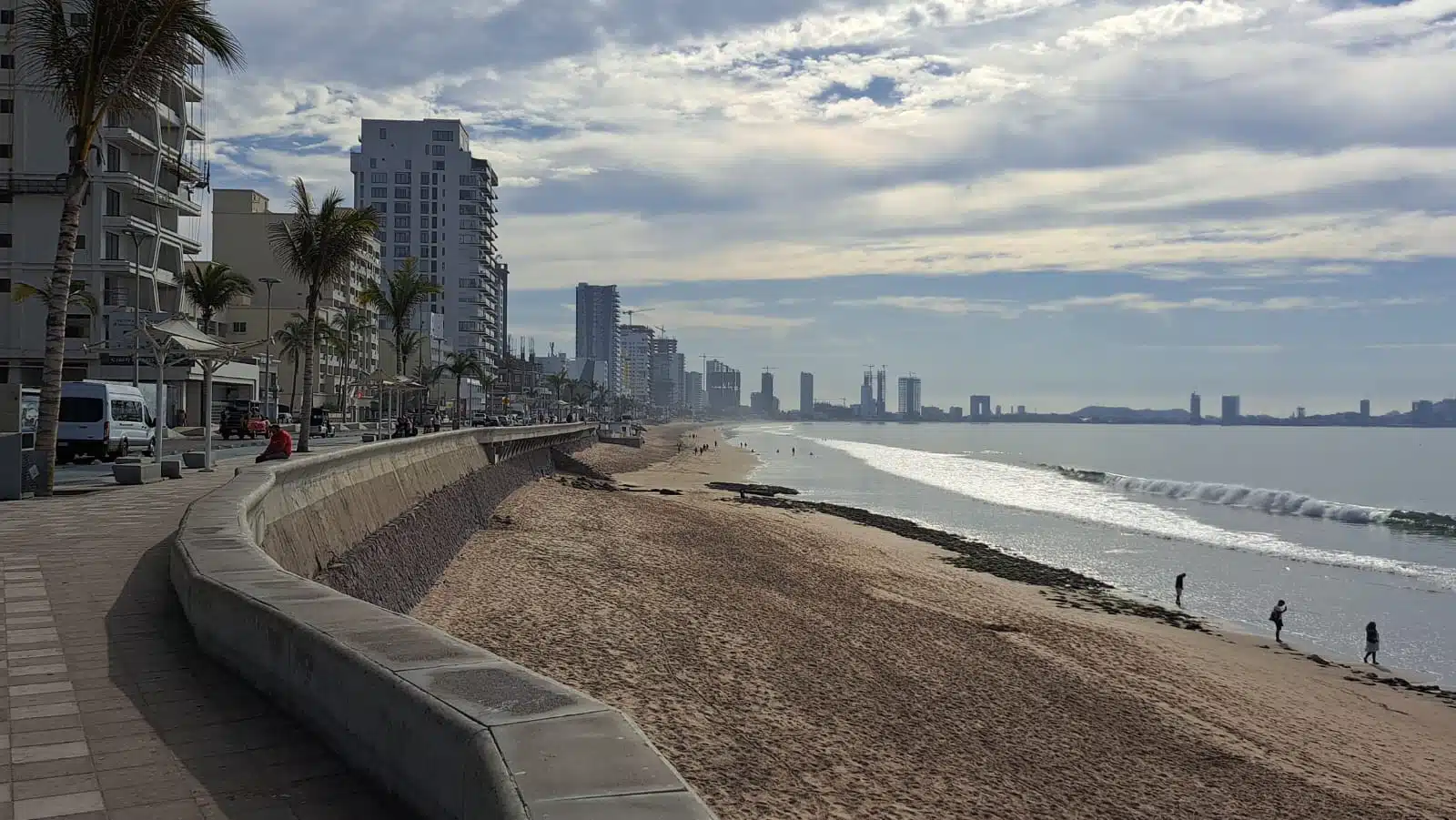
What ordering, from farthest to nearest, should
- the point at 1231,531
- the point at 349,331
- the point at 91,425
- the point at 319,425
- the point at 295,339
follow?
the point at 295,339 < the point at 349,331 < the point at 319,425 < the point at 1231,531 < the point at 91,425

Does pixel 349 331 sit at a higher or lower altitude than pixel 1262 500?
higher

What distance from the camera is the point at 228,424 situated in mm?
45125

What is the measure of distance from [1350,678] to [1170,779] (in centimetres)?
982

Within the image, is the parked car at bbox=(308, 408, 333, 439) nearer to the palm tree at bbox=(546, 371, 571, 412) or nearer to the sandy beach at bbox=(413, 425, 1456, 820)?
the sandy beach at bbox=(413, 425, 1456, 820)

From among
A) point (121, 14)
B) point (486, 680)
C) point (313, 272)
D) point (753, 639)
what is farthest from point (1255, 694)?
point (313, 272)

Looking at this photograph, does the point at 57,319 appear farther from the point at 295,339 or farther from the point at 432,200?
the point at 432,200

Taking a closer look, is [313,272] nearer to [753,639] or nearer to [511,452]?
[511,452]

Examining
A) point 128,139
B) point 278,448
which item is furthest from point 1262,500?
point 128,139

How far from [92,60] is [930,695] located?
14748 millimetres

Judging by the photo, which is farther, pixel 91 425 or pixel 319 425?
pixel 319 425

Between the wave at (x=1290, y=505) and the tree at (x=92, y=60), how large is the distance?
5159 cm

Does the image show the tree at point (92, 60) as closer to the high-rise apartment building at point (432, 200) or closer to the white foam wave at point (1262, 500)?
the white foam wave at point (1262, 500)

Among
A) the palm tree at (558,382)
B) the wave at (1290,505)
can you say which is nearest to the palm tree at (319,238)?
the wave at (1290,505)

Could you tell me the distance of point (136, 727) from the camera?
486cm
